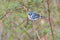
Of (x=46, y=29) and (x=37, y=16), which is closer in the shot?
(x=46, y=29)

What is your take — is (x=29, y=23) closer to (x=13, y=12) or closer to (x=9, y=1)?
(x=13, y=12)

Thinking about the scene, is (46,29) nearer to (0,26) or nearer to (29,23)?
(29,23)

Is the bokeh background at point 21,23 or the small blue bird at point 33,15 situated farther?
the small blue bird at point 33,15

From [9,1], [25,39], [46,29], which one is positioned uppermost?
[9,1]

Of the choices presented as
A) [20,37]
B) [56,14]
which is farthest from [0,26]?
[56,14]

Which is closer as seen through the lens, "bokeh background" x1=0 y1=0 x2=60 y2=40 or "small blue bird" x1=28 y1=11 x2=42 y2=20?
"bokeh background" x1=0 y1=0 x2=60 y2=40

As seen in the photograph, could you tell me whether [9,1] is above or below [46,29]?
above

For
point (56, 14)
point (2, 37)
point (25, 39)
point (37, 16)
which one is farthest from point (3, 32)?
point (56, 14)

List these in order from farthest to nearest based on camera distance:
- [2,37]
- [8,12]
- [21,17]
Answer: [2,37] → [21,17] → [8,12]

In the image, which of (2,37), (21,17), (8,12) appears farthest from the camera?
(2,37)
